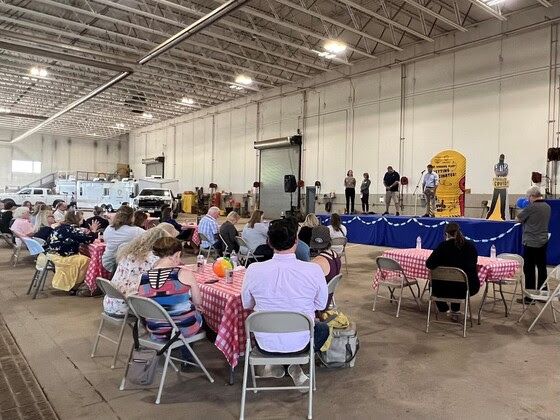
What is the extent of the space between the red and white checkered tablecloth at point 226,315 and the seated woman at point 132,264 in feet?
2.19

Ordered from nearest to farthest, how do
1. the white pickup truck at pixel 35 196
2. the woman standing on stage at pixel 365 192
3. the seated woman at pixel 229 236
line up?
the seated woman at pixel 229 236 < the woman standing on stage at pixel 365 192 < the white pickup truck at pixel 35 196

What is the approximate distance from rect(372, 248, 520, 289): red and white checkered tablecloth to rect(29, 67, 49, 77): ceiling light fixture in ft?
45.9

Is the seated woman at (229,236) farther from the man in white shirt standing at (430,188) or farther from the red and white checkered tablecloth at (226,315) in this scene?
the man in white shirt standing at (430,188)

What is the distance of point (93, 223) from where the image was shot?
720 cm

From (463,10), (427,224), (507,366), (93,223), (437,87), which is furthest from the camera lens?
(437,87)

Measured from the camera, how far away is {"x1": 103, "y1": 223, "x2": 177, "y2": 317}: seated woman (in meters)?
3.50

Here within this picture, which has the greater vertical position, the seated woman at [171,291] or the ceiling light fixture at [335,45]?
the ceiling light fixture at [335,45]

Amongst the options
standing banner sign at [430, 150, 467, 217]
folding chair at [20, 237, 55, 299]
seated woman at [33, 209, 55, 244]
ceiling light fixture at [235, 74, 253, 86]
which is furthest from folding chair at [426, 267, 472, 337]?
ceiling light fixture at [235, 74, 253, 86]

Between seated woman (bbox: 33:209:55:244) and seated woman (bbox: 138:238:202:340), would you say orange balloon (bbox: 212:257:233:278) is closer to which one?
seated woman (bbox: 138:238:202:340)

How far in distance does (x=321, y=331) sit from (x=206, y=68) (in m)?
13.1

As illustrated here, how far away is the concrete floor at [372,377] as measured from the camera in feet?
8.61

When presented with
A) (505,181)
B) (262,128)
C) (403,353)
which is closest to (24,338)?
(403,353)

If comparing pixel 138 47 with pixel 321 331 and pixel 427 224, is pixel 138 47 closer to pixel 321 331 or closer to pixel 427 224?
pixel 427 224

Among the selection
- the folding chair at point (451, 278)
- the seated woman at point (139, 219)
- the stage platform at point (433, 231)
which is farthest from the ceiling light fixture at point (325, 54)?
the folding chair at point (451, 278)
